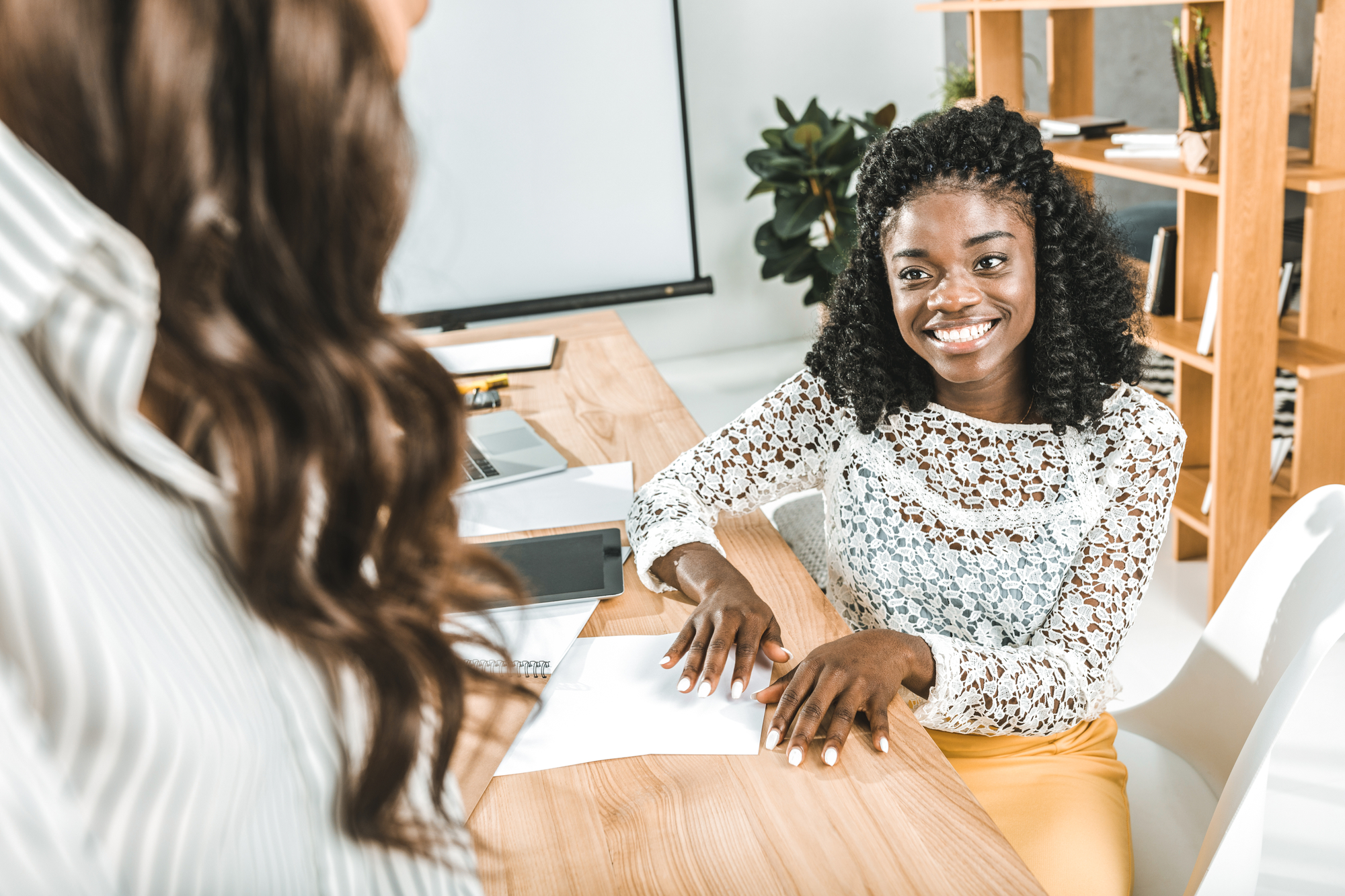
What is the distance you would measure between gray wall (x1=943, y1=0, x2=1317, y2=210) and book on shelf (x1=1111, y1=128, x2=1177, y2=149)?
2960 mm

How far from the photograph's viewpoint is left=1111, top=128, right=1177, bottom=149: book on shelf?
8.48ft

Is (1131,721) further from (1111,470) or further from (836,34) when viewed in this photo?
(836,34)

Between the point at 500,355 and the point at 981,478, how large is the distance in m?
1.34

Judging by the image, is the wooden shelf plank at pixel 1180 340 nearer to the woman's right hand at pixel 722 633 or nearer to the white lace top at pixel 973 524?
the white lace top at pixel 973 524

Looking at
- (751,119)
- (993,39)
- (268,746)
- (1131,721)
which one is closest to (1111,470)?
(1131,721)

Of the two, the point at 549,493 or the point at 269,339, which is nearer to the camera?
the point at 269,339

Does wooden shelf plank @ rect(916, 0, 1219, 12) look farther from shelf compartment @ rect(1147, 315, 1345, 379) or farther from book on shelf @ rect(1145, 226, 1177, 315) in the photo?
shelf compartment @ rect(1147, 315, 1345, 379)

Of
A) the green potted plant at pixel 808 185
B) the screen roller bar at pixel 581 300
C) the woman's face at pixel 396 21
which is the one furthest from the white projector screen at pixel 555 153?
the woman's face at pixel 396 21

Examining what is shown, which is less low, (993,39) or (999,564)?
(993,39)

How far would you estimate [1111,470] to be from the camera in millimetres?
1176

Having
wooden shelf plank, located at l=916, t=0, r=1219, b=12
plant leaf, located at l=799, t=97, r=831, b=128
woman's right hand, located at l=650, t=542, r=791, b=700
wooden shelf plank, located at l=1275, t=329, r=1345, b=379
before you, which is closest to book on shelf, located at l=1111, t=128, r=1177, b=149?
wooden shelf plank, located at l=916, t=0, r=1219, b=12

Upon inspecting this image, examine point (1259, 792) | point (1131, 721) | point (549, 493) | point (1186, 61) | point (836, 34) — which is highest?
point (836, 34)

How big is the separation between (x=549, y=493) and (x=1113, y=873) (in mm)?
884

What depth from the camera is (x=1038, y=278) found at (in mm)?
1274
